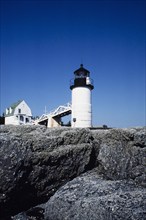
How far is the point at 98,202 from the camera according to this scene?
3.65 m

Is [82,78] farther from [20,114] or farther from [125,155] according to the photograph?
[125,155]

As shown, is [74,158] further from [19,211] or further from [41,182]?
[19,211]

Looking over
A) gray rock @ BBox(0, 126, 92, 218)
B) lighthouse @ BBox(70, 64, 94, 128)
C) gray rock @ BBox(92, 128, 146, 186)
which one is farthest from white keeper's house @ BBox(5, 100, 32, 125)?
gray rock @ BBox(92, 128, 146, 186)

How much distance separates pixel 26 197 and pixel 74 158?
1411 millimetres

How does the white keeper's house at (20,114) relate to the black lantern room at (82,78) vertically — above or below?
below

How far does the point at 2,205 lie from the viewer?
4.22m

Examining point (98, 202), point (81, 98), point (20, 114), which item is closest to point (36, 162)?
point (98, 202)

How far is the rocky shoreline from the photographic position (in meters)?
3.71

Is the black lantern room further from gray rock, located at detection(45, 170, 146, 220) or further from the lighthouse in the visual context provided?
Answer: gray rock, located at detection(45, 170, 146, 220)

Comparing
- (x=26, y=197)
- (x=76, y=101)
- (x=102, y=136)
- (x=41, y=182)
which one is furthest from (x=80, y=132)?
(x=76, y=101)

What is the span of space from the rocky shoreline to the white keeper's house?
103ft

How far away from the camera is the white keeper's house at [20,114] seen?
120 feet

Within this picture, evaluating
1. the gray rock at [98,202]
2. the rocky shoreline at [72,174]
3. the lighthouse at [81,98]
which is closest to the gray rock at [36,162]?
the rocky shoreline at [72,174]

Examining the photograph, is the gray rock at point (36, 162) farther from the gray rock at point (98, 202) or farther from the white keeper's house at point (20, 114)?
the white keeper's house at point (20, 114)
